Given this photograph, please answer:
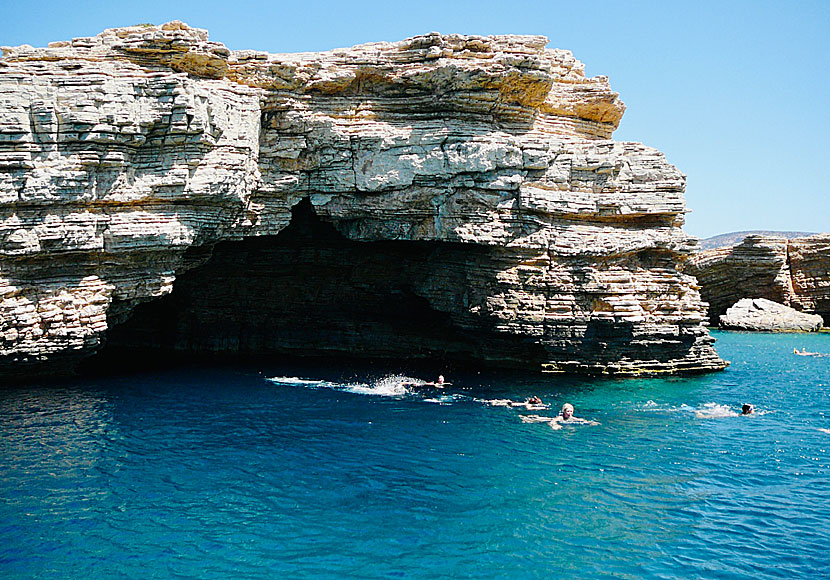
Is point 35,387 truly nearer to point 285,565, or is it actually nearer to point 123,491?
point 123,491

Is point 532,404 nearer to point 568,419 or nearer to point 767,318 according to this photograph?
point 568,419

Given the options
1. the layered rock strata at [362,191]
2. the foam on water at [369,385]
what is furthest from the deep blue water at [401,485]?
the layered rock strata at [362,191]

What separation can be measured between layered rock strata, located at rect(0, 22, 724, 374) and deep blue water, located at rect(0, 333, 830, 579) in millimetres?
4239

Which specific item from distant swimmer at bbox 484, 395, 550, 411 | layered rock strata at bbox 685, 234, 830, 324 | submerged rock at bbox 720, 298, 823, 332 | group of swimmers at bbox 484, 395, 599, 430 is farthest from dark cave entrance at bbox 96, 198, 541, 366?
submerged rock at bbox 720, 298, 823, 332

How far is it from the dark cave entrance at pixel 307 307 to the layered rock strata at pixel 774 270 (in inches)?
1401

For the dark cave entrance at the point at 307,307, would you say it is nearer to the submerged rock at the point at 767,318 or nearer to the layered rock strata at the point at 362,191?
the layered rock strata at the point at 362,191

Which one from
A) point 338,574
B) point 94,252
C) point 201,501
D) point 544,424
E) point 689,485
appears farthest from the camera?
point 94,252

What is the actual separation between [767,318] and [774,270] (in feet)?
15.8

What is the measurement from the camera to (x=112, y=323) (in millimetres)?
28578

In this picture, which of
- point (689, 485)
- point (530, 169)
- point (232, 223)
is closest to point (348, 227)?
point (232, 223)

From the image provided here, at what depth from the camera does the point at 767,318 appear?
6194 centimetres

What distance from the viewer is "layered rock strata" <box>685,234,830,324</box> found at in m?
62.2

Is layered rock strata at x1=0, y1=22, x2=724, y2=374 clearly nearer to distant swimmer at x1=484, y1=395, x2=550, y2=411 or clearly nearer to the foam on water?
the foam on water

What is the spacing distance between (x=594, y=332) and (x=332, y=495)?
18190mm
